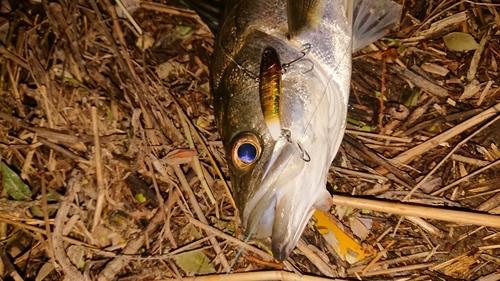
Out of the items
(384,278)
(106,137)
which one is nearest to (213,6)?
(106,137)

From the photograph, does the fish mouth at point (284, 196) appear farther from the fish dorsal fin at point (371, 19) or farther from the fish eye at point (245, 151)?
the fish dorsal fin at point (371, 19)

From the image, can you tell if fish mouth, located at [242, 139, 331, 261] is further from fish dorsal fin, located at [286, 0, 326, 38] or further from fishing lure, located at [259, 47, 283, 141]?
fish dorsal fin, located at [286, 0, 326, 38]

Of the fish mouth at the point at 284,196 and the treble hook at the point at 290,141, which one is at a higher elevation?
the treble hook at the point at 290,141

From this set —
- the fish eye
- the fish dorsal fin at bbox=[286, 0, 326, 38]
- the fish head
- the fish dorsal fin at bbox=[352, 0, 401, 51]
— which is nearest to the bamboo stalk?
the fish head

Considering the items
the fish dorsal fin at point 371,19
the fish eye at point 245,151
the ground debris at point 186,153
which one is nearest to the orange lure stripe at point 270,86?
the fish eye at point 245,151

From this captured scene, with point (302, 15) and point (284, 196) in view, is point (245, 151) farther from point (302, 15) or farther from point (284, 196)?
point (302, 15)

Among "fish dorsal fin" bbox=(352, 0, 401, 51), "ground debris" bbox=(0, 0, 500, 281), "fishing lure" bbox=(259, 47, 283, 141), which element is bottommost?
"ground debris" bbox=(0, 0, 500, 281)
